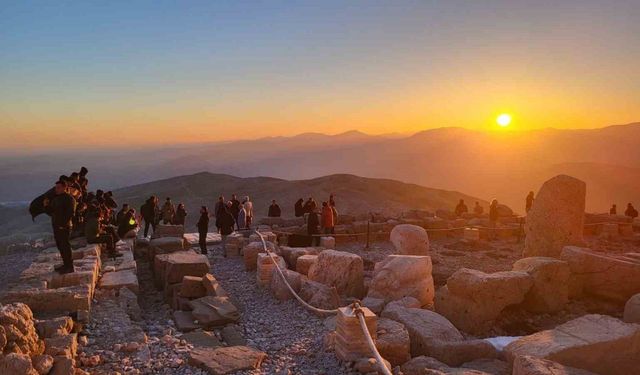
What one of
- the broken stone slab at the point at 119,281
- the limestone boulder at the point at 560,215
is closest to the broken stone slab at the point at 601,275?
the limestone boulder at the point at 560,215

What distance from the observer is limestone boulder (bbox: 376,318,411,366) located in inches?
248

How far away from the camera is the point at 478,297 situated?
879 centimetres

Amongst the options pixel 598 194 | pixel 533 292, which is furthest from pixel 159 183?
pixel 598 194

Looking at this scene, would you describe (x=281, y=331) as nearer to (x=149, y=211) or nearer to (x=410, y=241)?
(x=410, y=241)

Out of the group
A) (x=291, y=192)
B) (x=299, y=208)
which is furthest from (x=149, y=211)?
(x=291, y=192)

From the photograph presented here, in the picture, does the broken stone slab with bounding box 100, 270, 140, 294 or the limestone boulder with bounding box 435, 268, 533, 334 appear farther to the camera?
the limestone boulder with bounding box 435, 268, 533, 334

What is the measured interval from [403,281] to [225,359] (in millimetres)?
4453

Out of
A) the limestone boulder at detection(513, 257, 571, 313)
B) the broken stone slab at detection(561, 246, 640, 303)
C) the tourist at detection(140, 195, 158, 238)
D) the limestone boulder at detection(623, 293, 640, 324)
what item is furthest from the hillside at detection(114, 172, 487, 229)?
the limestone boulder at detection(623, 293, 640, 324)

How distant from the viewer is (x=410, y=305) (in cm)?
855

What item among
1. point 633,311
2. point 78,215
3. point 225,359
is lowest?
point 633,311

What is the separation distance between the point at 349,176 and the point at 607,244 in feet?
98.6

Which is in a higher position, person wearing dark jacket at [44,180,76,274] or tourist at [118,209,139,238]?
person wearing dark jacket at [44,180,76,274]

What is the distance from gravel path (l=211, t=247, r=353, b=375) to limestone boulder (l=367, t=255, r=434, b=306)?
1672 millimetres

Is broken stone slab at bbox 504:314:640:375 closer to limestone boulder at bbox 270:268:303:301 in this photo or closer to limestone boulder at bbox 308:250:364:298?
limestone boulder at bbox 308:250:364:298
